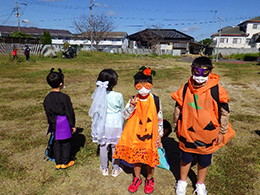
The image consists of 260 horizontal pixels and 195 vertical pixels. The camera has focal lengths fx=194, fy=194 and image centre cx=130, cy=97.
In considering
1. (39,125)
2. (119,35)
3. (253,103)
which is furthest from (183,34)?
(39,125)

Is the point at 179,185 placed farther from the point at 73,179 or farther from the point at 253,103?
the point at 253,103

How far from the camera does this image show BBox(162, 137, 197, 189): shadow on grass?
112 inches

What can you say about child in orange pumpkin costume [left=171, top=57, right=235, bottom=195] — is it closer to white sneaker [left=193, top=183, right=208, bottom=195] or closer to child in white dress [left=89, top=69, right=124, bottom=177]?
white sneaker [left=193, top=183, right=208, bottom=195]

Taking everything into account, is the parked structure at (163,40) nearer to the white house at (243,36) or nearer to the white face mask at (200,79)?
the white house at (243,36)

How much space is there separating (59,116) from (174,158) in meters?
2.02

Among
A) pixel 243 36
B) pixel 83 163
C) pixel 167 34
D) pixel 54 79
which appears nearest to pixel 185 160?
pixel 83 163

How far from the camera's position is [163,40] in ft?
140

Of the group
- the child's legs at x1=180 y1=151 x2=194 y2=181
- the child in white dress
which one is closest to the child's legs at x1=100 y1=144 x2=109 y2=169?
the child in white dress

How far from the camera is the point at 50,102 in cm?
267

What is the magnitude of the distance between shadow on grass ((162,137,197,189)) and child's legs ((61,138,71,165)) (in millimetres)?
1609

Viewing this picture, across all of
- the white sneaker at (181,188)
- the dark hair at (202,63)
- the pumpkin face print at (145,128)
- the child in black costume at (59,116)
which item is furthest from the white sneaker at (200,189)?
the child in black costume at (59,116)

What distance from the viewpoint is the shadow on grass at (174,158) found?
2.84 meters

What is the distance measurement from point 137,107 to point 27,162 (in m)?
2.16

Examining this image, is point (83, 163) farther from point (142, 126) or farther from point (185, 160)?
point (185, 160)
